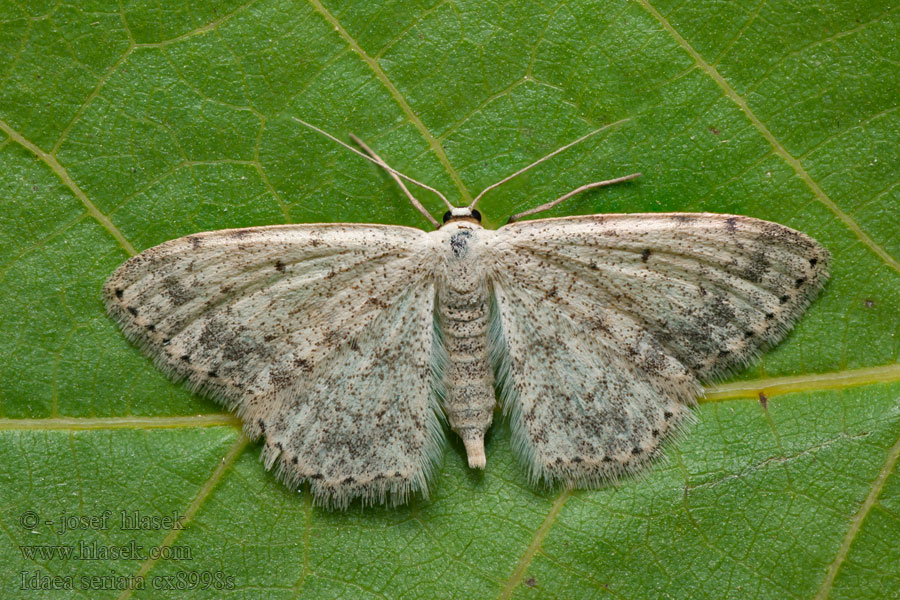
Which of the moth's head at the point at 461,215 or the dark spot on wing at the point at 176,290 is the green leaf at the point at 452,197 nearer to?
the moth's head at the point at 461,215

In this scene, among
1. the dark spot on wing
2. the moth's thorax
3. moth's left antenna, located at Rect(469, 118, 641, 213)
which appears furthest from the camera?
moth's left antenna, located at Rect(469, 118, 641, 213)

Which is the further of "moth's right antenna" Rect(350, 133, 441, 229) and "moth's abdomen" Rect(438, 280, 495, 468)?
"moth's right antenna" Rect(350, 133, 441, 229)

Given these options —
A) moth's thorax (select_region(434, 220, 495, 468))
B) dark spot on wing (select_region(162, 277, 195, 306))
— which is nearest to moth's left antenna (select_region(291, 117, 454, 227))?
moth's thorax (select_region(434, 220, 495, 468))

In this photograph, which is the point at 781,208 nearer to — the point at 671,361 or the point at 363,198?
the point at 671,361

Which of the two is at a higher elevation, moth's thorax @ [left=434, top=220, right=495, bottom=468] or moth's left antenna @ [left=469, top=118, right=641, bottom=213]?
moth's left antenna @ [left=469, top=118, right=641, bottom=213]

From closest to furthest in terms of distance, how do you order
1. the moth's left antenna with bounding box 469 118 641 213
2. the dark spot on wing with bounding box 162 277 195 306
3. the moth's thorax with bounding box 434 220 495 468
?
the dark spot on wing with bounding box 162 277 195 306, the moth's thorax with bounding box 434 220 495 468, the moth's left antenna with bounding box 469 118 641 213

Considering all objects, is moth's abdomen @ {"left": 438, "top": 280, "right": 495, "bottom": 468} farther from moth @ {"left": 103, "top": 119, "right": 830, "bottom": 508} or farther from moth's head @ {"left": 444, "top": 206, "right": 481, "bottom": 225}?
moth's head @ {"left": 444, "top": 206, "right": 481, "bottom": 225}

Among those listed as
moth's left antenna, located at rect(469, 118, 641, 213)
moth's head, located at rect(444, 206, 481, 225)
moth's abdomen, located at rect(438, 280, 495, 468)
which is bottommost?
moth's abdomen, located at rect(438, 280, 495, 468)
